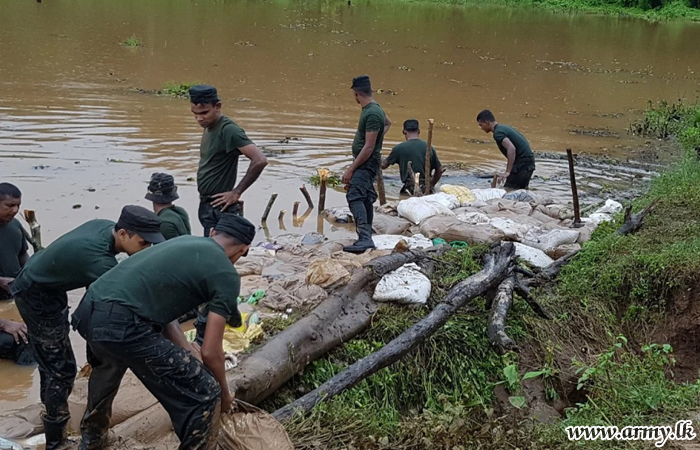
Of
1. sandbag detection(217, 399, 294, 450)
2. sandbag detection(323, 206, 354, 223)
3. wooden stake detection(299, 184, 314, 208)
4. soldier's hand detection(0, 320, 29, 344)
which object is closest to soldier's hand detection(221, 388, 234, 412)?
sandbag detection(217, 399, 294, 450)

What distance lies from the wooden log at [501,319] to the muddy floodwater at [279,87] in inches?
109

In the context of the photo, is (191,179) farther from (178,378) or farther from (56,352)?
(178,378)

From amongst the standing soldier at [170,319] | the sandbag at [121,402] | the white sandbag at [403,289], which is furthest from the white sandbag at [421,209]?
the standing soldier at [170,319]

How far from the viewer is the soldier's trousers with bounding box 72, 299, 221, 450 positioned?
302 cm

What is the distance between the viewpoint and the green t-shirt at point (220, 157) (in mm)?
5215

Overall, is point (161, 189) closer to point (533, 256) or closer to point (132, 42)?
point (533, 256)

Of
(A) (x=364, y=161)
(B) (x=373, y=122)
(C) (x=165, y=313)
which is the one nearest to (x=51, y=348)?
(C) (x=165, y=313)

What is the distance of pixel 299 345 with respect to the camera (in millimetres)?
4418

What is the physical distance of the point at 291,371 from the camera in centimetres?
430

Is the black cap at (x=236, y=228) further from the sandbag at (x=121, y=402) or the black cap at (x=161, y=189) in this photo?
the black cap at (x=161, y=189)

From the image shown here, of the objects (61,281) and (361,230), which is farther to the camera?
(361,230)

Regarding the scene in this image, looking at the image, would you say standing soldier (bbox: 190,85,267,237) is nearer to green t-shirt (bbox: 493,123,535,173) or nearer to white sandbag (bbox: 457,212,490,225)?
white sandbag (bbox: 457,212,490,225)

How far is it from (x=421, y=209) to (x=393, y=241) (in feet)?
3.17

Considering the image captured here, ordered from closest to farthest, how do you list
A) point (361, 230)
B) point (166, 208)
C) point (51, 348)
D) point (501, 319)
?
point (51, 348) → point (501, 319) → point (166, 208) → point (361, 230)
